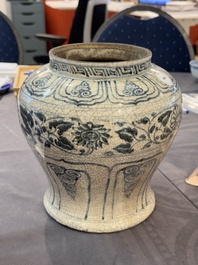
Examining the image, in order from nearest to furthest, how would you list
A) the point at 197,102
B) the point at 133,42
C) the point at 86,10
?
the point at 197,102
the point at 133,42
the point at 86,10

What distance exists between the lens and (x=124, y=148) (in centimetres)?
49

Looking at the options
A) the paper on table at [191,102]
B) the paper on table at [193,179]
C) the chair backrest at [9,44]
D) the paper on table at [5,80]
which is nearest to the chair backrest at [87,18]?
the chair backrest at [9,44]

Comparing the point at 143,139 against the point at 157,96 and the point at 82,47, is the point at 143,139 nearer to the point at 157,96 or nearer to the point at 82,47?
the point at 157,96

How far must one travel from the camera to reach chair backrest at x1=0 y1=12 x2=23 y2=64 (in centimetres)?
156

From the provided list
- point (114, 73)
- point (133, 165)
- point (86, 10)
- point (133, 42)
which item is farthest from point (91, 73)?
point (86, 10)

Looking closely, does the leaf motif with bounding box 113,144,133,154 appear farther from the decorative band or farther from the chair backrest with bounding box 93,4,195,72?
the chair backrest with bounding box 93,4,195,72

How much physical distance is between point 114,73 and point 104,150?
0.10 metres

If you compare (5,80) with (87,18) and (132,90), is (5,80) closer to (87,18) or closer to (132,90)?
(132,90)

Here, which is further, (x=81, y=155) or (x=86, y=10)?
(x=86, y=10)

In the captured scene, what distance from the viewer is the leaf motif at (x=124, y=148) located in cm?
49

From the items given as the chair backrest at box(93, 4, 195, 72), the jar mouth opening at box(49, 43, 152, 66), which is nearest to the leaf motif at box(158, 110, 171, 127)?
the jar mouth opening at box(49, 43, 152, 66)

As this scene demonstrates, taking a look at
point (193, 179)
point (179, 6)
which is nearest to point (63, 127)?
point (193, 179)

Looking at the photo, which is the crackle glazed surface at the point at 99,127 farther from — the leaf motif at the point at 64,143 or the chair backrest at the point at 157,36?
the chair backrest at the point at 157,36

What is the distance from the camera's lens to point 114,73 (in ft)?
1.61
